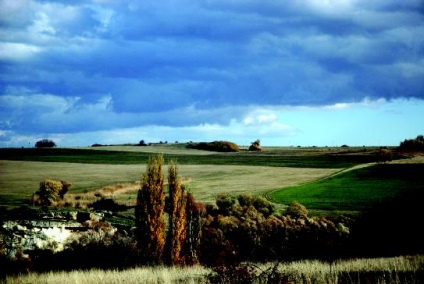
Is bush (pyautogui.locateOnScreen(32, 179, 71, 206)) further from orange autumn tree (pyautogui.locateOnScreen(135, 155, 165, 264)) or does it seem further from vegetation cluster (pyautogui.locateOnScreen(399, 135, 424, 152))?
vegetation cluster (pyautogui.locateOnScreen(399, 135, 424, 152))

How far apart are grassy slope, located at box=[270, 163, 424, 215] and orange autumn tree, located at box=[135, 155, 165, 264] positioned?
16.6 meters

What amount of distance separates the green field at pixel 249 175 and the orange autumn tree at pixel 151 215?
7.76 metres

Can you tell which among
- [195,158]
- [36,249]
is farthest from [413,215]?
→ [195,158]

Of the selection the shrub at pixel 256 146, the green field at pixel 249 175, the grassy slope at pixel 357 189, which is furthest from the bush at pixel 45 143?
the grassy slope at pixel 357 189

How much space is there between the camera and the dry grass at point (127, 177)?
52781 mm

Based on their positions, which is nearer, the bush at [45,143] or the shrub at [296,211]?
the shrub at [296,211]

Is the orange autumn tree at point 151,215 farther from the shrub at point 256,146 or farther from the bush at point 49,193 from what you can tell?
the shrub at point 256,146

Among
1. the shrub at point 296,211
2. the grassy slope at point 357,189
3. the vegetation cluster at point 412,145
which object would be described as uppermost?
the vegetation cluster at point 412,145

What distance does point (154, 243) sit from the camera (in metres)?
36.3

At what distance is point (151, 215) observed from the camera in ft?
123

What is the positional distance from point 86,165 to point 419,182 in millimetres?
49996

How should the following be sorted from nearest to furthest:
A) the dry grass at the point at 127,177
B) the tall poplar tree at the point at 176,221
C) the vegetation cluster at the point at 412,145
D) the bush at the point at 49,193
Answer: the tall poplar tree at the point at 176,221
the bush at the point at 49,193
the dry grass at the point at 127,177
the vegetation cluster at the point at 412,145

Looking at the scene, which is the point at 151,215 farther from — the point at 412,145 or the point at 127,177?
the point at 412,145

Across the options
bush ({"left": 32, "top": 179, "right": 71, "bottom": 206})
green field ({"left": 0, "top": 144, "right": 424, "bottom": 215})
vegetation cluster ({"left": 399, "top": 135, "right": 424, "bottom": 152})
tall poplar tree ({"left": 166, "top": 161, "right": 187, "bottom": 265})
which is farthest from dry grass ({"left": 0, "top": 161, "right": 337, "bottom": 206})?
vegetation cluster ({"left": 399, "top": 135, "right": 424, "bottom": 152})
